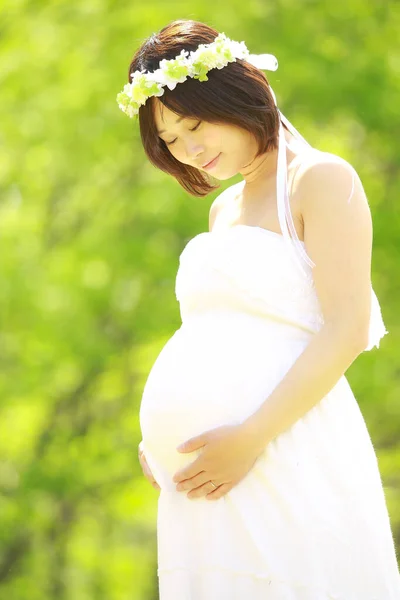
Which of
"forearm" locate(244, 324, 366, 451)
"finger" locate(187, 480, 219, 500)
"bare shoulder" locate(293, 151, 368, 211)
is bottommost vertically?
"finger" locate(187, 480, 219, 500)

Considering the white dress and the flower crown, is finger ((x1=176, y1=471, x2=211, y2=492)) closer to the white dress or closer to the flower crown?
the white dress

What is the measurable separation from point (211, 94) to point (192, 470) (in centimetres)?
94

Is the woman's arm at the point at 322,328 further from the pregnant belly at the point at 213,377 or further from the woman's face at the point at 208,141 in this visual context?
the woman's face at the point at 208,141

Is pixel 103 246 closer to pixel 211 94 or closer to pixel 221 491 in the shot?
pixel 211 94

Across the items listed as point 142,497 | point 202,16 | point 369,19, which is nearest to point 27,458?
point 142,497

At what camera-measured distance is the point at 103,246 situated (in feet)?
18.1

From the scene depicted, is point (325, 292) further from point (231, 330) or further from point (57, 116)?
point (57, 116)

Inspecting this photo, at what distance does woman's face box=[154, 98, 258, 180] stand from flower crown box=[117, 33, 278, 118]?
0.19 ft

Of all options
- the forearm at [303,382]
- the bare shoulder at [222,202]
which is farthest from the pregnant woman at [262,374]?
the bare shoulder at [222,202]

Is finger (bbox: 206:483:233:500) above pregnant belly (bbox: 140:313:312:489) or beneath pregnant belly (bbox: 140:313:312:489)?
beneath

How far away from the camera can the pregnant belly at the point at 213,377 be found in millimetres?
2398

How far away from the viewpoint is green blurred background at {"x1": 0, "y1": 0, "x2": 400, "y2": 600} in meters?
5.47

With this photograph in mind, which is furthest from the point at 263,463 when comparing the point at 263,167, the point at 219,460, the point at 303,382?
the point at 263,167

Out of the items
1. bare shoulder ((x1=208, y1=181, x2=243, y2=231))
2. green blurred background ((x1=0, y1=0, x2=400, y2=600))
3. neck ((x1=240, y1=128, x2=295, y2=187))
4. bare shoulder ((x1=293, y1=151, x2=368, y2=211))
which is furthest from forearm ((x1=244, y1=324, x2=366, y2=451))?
green blurred background ((x1=0, y1=0, x2=400, y2=600))
